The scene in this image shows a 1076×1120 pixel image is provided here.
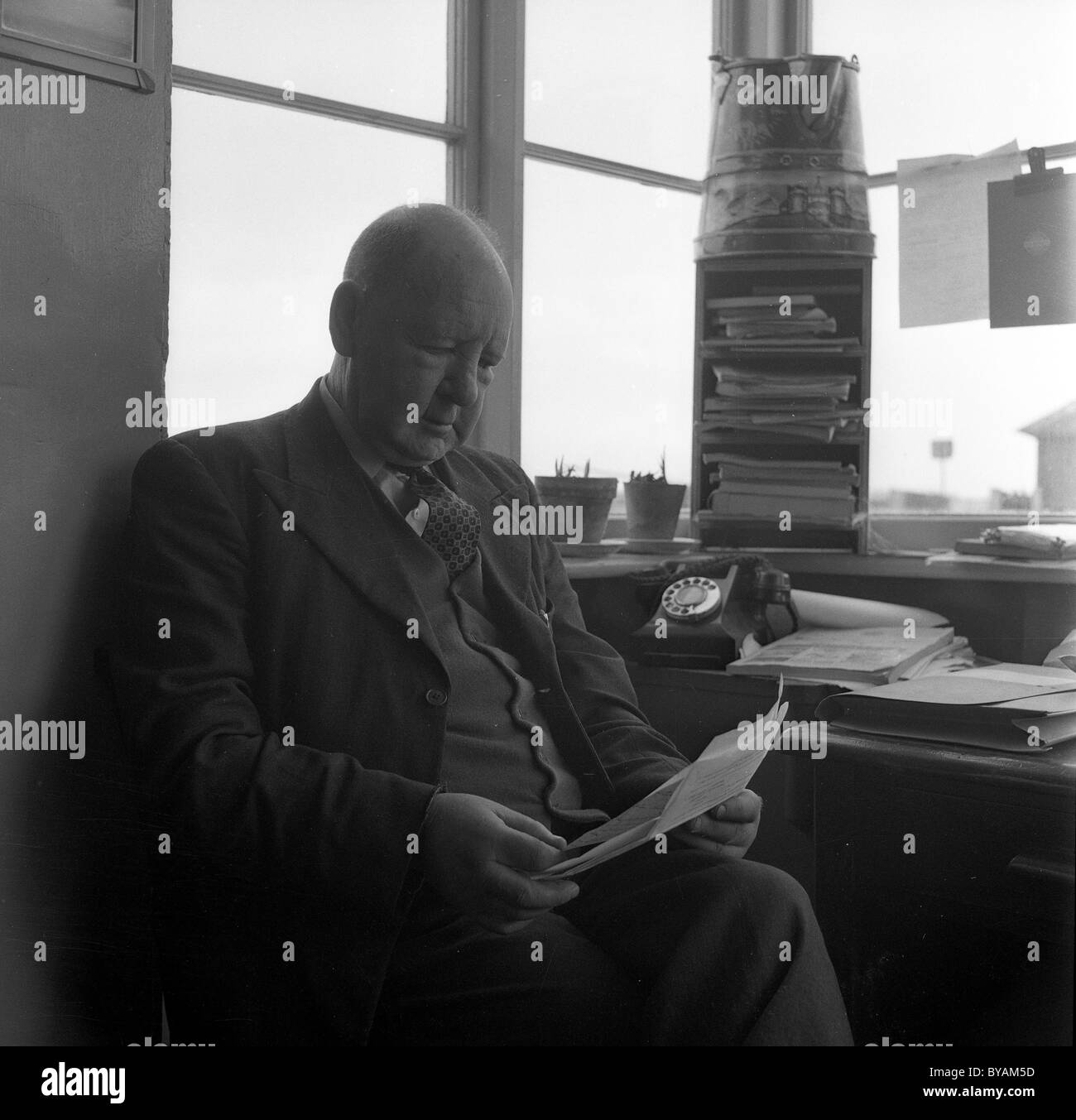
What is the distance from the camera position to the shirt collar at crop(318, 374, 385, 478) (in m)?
1.14

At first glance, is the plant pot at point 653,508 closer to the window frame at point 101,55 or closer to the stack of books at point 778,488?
the stack of books at point 778,488

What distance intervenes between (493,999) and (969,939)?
487mm

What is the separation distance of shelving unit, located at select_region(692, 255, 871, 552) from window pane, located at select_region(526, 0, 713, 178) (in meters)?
0.20

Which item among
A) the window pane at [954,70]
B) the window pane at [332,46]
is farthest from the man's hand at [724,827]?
the window pane at [954,70]

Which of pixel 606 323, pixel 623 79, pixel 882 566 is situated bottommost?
pixel 882 566

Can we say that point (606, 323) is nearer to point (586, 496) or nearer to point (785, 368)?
point (586, 496)

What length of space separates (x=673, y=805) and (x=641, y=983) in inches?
9.9

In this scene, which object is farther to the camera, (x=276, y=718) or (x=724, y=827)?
(x=724, y=827)

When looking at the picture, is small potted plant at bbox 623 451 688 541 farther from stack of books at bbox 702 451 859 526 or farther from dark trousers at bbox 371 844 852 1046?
dark trousers at bbox 371 844 852 1046

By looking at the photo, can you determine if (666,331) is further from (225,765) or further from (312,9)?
(225,765)

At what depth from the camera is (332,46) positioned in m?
1.21

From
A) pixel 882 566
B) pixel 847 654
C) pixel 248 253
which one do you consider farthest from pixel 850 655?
pixel 248 253
